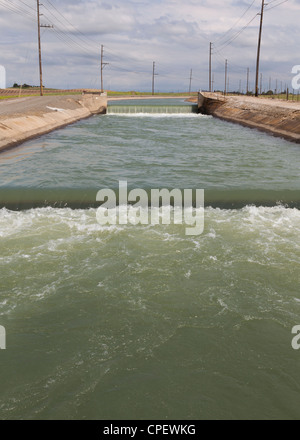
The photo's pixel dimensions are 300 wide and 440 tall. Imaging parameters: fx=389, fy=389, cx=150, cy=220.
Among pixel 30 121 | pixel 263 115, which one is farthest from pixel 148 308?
pixel 263 115

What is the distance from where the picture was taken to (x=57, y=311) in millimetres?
6488

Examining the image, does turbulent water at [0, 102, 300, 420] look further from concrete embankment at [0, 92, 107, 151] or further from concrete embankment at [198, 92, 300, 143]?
concrete embankment at [198, 92, 300, 143]

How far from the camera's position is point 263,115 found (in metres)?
34.3

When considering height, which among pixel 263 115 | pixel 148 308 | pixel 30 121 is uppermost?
pixel 263 115

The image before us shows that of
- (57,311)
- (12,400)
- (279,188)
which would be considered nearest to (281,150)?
(279,188)

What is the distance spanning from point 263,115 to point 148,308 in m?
31.3

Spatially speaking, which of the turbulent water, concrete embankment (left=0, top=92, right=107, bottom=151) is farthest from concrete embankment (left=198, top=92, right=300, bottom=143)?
concrete embankment (left=0, top=92, right=107, bottom=151)

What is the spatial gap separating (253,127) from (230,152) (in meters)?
13.6

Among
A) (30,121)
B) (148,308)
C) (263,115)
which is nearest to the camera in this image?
(148,308)

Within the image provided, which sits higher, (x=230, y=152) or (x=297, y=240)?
(x=230, y=152)

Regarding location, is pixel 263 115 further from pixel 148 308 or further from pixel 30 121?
pixel 148 308

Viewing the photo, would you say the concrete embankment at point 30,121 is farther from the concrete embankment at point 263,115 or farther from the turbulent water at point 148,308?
the concrete embankment at point 263,115

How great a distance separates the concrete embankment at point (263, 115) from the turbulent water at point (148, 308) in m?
14.7

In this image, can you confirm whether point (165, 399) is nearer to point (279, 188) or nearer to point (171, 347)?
point (171, 347)
